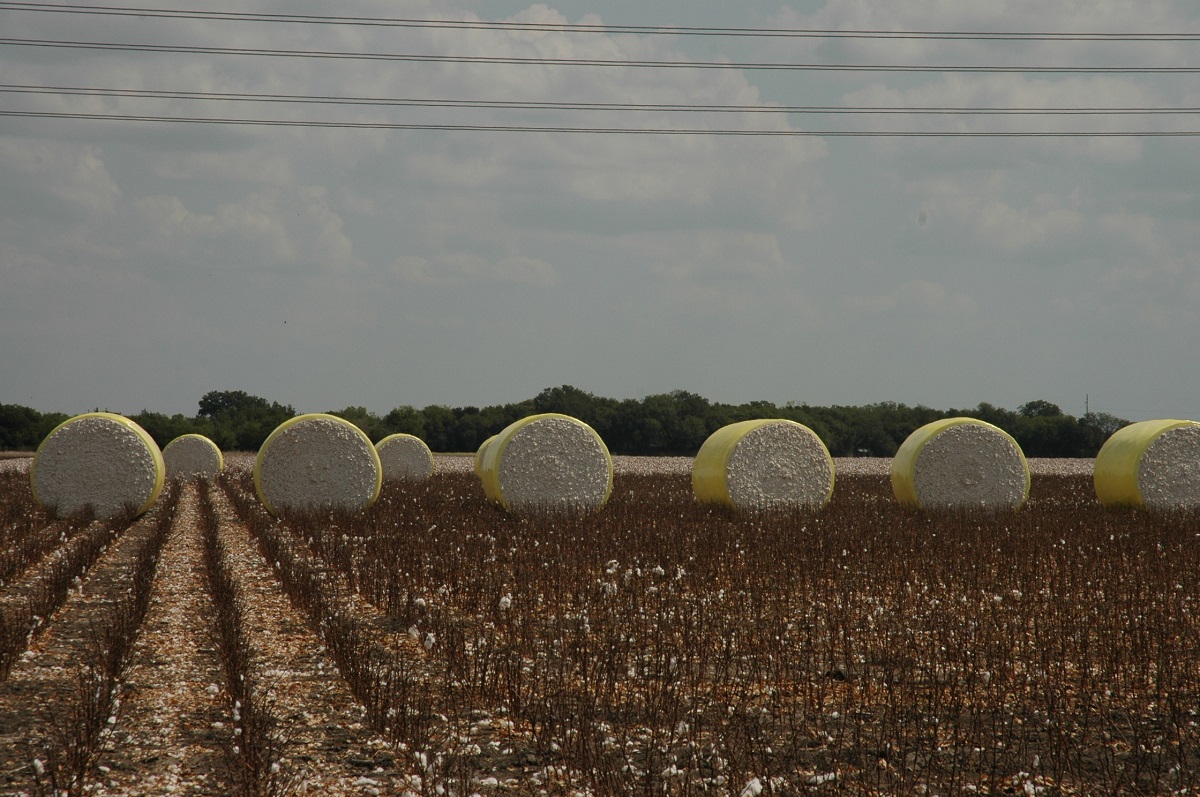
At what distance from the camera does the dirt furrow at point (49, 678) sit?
5246mm

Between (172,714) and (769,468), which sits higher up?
(769,468)

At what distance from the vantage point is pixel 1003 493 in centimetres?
1788

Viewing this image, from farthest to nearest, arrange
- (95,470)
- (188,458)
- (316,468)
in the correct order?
(188,458) < (95,470) < (316,468)

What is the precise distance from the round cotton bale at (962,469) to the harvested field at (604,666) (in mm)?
4369

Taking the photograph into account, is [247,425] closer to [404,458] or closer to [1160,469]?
[404,458]

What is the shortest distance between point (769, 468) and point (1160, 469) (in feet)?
20.7

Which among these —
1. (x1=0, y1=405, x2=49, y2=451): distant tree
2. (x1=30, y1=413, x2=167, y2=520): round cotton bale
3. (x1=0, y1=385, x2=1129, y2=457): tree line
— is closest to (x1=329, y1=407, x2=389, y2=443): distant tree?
(x1=0, y1=385, x2=1129, y2=457): tree line

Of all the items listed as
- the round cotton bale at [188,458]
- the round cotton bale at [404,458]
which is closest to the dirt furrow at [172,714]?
the round cotton bale at [404,458]

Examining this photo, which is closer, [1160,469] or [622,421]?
[1160,469]

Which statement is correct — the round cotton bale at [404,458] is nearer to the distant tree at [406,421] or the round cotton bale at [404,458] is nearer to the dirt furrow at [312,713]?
the dirt furrow at [312,713]

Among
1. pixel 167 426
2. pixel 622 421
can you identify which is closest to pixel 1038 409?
pixel 622 421

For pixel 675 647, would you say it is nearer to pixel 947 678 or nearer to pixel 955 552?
pixel 947 678

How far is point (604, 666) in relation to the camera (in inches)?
267

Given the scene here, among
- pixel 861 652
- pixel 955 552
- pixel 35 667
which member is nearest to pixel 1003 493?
pixel 955 552
